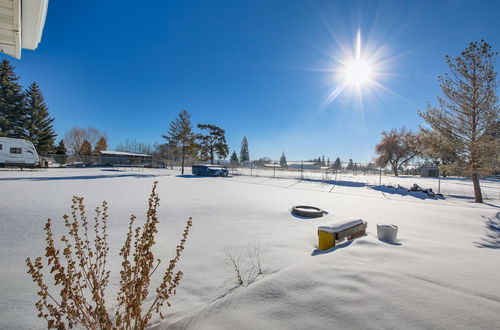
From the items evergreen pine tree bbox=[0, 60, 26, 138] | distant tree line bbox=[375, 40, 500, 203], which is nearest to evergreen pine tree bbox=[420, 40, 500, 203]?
distant tree line bbox=[375, 40, 500, 203]

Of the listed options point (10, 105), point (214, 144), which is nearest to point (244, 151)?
point (214, 144)

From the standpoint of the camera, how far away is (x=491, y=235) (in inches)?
177

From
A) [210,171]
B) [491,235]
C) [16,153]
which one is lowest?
[491,235]

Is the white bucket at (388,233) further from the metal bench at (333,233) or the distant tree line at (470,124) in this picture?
the distant tree line at (470,124)

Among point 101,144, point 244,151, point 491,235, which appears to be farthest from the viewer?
point 244,151

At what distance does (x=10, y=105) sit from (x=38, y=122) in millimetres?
3121

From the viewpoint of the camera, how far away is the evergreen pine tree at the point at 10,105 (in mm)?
25578

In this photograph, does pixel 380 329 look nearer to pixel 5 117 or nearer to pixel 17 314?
pixel 17 314

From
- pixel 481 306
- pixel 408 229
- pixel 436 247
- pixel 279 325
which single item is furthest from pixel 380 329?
pixel 408 229

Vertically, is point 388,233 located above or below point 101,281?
below

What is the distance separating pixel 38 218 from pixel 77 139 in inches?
2026

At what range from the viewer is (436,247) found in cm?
335

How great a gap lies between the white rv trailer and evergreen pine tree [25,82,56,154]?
43.9ft

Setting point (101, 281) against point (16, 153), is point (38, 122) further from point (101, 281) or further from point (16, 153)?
point (101, 281)
